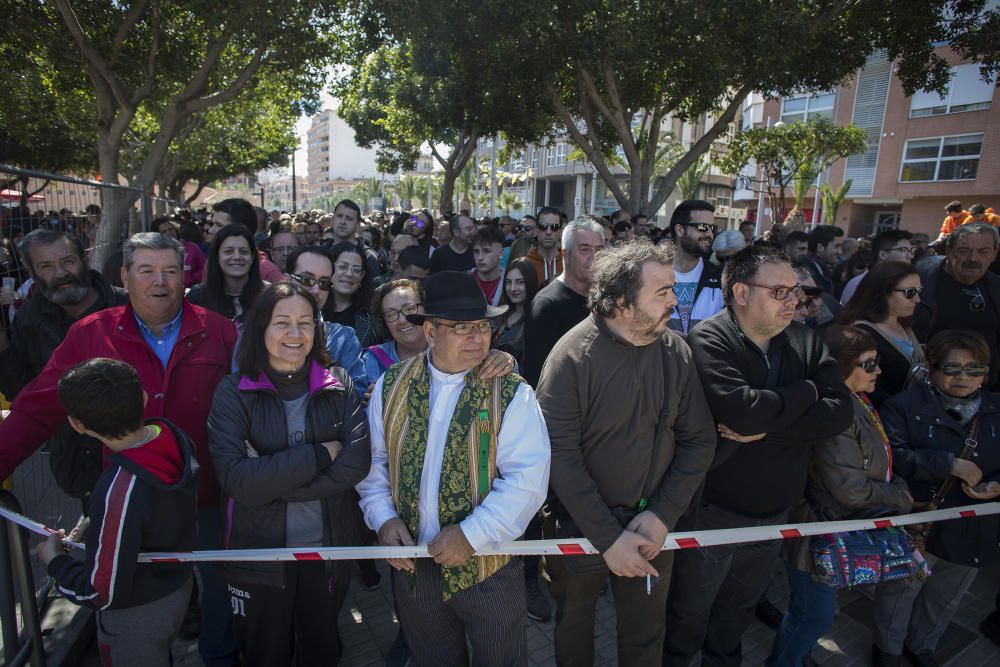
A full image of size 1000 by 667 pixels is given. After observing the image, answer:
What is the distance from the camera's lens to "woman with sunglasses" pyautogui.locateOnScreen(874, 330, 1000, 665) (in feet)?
9.21

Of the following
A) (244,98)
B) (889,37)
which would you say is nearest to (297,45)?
(244,98)

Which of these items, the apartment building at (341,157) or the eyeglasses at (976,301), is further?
the apartment building at (341,157)

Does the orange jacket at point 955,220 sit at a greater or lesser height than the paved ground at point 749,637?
greater

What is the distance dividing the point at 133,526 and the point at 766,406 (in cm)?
240

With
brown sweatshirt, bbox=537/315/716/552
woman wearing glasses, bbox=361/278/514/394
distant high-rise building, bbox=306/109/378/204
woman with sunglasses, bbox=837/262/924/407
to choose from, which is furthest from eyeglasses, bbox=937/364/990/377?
distant high-rise building, bbox=306/109/378/204

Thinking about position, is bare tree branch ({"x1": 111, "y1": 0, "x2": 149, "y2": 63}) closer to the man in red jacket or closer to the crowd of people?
the crowd of people

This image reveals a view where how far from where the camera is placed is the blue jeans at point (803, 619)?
8.75 feet

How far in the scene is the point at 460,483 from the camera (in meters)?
2.14

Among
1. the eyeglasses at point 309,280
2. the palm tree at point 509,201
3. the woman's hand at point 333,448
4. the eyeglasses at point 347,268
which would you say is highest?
the palm tree at point 509,201

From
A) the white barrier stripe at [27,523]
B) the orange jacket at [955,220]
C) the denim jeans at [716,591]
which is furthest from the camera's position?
the orange jacket at [955,220]

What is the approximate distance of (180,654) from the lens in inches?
116

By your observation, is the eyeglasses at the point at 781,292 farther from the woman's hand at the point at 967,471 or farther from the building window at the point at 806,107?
the building window at the point at 806,107

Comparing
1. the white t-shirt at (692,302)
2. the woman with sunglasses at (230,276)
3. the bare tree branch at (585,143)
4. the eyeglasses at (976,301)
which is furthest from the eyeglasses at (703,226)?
the bare tree branch at (585,143)

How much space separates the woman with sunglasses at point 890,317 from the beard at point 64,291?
4.35 m
